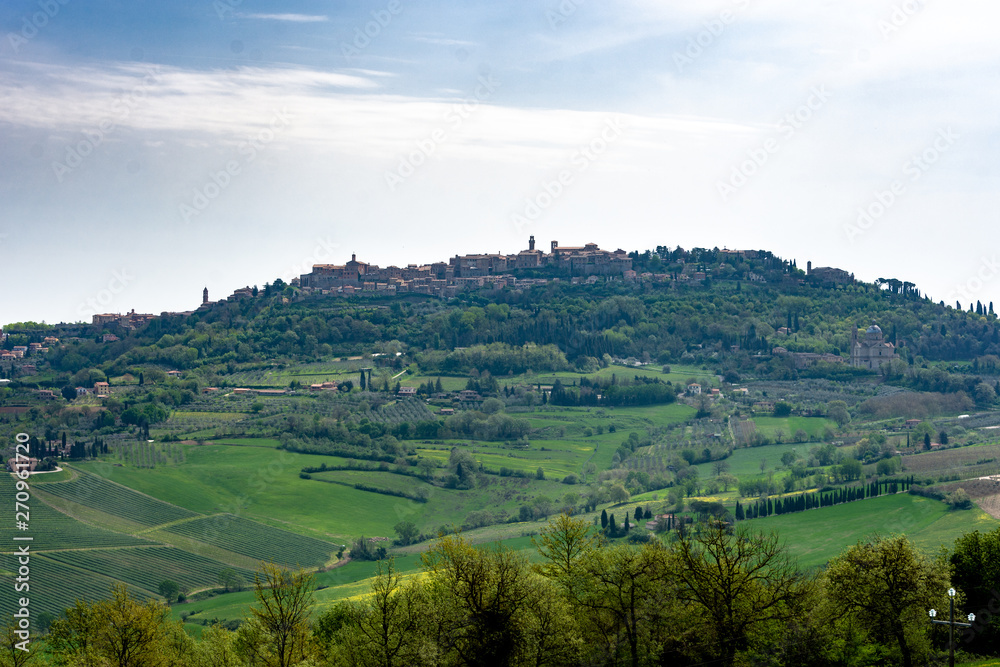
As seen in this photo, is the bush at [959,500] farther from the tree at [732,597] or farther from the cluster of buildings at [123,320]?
the cluster of buildings at [123,320]

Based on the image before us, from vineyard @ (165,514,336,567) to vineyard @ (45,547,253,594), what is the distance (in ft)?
8.38

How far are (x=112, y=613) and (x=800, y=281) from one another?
376 ft

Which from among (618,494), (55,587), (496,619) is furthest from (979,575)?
(55,587)

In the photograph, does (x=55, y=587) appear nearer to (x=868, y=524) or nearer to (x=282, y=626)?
(x=282, y=626)

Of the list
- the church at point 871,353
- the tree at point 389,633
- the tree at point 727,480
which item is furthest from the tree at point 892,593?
the church at point 871,353

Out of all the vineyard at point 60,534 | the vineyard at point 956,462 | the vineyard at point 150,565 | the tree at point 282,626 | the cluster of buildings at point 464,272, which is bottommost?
the vineyard at point 150,565

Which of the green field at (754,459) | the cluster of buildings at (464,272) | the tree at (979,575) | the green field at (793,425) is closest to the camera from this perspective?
the tree at (979,575)

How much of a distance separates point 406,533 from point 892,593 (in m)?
40.5

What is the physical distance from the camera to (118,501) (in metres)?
62.6

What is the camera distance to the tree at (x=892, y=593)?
24.1m

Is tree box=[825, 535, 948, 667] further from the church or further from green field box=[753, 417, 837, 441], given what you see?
the church

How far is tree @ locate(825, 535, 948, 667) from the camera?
24.1 m

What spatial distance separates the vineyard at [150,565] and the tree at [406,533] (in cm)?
998

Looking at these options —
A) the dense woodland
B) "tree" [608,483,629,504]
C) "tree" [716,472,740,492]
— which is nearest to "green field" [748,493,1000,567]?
the dense woodland
